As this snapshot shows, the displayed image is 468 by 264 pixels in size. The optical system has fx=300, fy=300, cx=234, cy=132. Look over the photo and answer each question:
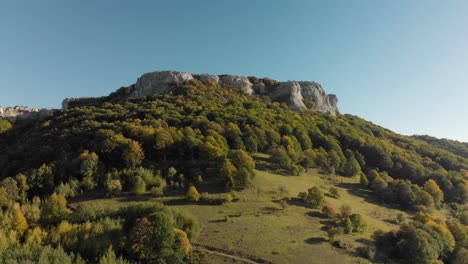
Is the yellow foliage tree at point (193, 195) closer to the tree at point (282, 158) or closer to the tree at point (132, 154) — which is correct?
the tree at point (132, 154)

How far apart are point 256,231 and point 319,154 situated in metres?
59.6

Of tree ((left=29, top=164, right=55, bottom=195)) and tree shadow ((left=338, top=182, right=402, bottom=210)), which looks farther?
tree shadow ((left=338, top=182, right=402, bottom=210))

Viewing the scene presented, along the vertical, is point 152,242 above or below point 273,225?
below

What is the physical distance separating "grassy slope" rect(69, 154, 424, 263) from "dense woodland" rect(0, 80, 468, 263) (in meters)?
3.96

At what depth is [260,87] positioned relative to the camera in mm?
179125

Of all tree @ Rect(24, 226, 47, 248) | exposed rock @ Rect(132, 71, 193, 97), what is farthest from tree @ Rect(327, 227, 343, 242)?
exposed rock @ Rect(132, 71, 193, 97)

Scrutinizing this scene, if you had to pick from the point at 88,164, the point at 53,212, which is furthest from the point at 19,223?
the point at 88,164

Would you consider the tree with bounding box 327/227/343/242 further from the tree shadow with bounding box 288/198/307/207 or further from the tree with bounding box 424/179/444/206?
the tree with bounding box 424/179/444/206

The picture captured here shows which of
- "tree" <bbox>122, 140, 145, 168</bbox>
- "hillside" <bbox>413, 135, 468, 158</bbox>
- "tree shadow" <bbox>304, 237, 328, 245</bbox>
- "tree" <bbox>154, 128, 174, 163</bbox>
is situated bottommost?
"tree shadow" <bbox>304, 237, 328, 245</bbox>

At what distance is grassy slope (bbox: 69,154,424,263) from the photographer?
47938 millimetres

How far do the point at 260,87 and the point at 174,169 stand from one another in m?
114

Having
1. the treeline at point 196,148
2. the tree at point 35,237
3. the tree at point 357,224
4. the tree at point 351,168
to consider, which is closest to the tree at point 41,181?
the treeline at point 196,148

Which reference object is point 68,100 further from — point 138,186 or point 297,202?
point 297,202

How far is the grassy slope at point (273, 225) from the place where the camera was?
47938mm
